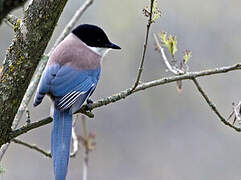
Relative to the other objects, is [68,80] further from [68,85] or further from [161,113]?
[161,113]

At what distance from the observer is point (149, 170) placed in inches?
230

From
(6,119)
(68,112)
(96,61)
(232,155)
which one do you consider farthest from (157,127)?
(6,119)

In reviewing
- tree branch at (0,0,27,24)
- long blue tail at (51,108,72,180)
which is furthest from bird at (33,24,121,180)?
tree branch at (0,0,27,24)

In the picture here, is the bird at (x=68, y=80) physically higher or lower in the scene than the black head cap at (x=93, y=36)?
lower

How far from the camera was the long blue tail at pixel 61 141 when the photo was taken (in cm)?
239

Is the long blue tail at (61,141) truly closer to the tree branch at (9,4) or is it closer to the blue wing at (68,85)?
the blue wing at (68,85)

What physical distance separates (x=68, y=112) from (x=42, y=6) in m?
0.95

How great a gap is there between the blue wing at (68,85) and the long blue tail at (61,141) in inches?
1.9

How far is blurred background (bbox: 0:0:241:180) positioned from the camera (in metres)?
5.60

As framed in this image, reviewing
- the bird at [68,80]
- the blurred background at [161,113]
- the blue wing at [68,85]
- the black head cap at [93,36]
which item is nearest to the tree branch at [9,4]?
the bird at [68,80]

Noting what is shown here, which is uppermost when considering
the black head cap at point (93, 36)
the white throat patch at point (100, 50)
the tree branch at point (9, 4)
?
the black head cap at point (93, 36)

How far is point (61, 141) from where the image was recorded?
8.35ft

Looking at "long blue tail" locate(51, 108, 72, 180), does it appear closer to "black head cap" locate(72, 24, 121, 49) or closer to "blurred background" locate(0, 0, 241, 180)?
"black head cap" locate(72, 24, 121, 49)

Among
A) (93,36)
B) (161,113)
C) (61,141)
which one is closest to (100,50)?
(93,36)
